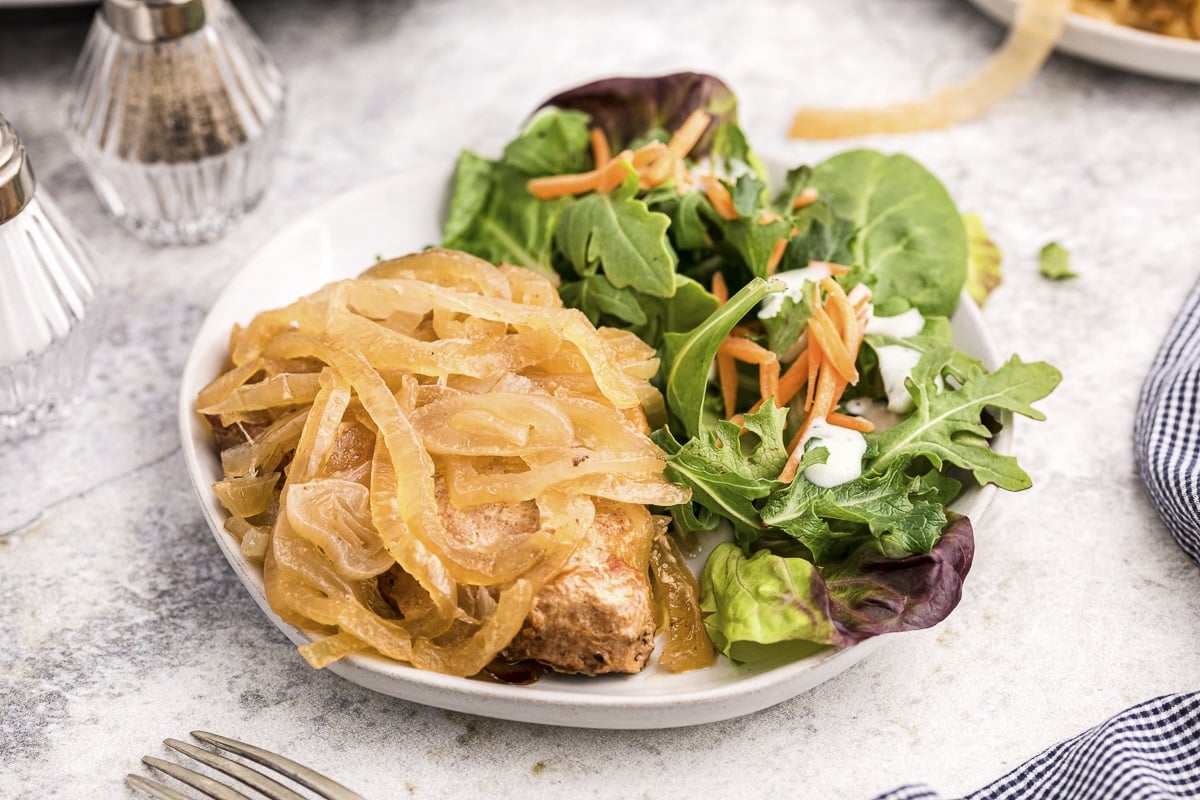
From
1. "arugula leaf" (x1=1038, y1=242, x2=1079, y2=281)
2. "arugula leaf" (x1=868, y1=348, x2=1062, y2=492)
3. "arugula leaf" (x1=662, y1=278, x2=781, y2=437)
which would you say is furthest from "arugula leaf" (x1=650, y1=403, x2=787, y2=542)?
"arugula leaf" (x1=1038, y1=242, x2=1079, y2=281)

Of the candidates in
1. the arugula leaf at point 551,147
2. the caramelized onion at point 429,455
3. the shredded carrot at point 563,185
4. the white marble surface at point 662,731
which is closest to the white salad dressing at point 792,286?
the caramelized onion at point 429,455

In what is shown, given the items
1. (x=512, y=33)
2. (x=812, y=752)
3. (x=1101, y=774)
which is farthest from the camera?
(x=512, y=33)

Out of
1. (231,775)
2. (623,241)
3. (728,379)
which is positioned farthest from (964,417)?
(231,775)

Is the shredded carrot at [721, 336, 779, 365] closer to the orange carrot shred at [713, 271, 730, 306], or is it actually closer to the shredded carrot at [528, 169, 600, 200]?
the orange carrot shred at [713, 271, 730, 306]

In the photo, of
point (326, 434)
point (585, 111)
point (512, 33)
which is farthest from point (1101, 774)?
point (512, 33)

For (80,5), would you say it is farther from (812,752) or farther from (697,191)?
(812,752)

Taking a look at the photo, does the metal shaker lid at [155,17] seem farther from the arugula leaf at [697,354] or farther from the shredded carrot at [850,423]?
the shredded carrot at [850,423]

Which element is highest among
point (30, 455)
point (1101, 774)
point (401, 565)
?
point (401, 565)
